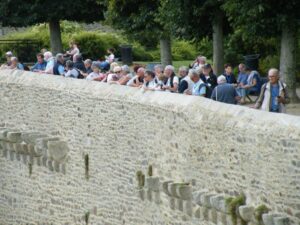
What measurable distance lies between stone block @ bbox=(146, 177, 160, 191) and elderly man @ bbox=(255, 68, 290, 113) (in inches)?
83.0

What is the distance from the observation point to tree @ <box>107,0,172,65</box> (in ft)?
114

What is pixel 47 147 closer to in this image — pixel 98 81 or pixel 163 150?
pixel 98 81

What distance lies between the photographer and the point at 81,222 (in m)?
25.4

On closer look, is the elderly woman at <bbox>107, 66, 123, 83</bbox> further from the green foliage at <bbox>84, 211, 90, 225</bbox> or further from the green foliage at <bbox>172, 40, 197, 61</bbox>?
the green foliage at <bbox>172, 40, 197, 61</bbox>

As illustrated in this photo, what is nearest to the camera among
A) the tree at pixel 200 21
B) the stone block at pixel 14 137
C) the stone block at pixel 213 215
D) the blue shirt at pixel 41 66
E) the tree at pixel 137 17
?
the stone block at pixel 213 215

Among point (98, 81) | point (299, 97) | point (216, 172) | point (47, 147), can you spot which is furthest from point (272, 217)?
point (299, 97)

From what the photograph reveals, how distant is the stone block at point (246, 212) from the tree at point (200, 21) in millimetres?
11629

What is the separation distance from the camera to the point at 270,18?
2734cm

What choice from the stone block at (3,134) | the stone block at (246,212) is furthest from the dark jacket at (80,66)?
the stone block at (246,212)

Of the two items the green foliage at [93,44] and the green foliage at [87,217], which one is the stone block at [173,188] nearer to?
the green foliage at [87,217]

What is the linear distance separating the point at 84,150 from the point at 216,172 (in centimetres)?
553

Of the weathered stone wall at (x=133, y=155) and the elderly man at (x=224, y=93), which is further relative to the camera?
the elderly man at (x=224, y=93)

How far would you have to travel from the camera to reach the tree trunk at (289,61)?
28.4 m

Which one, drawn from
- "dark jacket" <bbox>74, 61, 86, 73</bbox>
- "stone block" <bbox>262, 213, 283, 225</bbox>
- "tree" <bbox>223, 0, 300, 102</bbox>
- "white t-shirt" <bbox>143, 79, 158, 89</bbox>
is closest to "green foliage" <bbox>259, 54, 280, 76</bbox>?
"tree" <bbox>223, 0, 300, 102</bbox>
